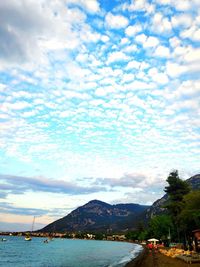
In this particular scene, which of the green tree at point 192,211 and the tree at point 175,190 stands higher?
the tree at point 175,190

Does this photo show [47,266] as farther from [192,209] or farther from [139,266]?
[192,209]

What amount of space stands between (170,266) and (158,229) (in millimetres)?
77129

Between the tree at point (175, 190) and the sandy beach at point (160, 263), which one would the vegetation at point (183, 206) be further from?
the sandy beach at point (160, 263)

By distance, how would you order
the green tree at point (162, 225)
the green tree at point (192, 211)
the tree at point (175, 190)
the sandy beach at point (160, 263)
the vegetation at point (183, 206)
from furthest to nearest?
1. the green tree at point (162, 225)
2. the tree at point (175, 190)
3. the vegetation at point (183, 206)
4. the green tree at point (192, 211)
5. the sandy beach at point (160, 263)

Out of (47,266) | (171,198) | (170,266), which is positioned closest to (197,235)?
(170,266)

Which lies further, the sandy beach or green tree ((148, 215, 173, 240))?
green tree ((148, 215, 173, 240))

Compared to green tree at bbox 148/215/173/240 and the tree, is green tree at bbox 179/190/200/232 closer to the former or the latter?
the tree

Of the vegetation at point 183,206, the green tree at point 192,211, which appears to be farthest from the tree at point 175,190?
the green tree at point 192,211

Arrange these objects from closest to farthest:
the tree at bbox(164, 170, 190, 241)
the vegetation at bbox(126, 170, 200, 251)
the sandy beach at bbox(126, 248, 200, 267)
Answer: the sandy beach at bbox(126, 248, 200, 267) → the vegetation at bbox(126, 170, 200, 251) → the tree at bbox(164, 170, 190, 241)

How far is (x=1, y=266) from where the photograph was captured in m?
66.2

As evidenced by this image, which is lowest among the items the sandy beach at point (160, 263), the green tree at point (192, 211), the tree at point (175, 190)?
the sandy beach at point (160, 263)

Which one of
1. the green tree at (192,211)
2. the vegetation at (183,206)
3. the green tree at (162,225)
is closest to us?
the green tree at (192,211)

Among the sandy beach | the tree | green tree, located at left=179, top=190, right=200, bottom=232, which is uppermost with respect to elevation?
the tree

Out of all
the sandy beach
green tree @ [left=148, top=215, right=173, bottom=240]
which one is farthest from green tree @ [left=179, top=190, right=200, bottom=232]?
green tree @ [left=148, top=215, right=173, bottom=240]
